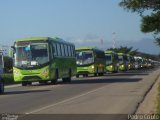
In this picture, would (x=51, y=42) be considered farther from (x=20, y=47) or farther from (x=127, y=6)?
(x=127, y=6)

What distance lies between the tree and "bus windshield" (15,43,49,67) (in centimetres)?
1010

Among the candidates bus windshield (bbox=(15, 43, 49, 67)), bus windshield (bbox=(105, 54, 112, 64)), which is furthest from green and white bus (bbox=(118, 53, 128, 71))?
bus windshield (bbox=(15, 43, 49, 67))

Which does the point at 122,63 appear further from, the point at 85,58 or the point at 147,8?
the point at 147,8

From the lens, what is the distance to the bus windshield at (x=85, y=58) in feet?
184

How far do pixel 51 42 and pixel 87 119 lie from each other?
885 inches

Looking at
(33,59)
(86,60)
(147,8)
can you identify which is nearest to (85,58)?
(86,60)

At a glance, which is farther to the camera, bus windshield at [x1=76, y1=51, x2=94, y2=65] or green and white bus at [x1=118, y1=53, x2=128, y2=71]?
green and white bus at [x1=118, y1=53, x2=128, y2=71]

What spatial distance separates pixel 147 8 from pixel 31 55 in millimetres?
12557

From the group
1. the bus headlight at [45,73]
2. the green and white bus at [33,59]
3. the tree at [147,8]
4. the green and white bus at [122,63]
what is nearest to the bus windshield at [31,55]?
the green and white bus at [33,59]

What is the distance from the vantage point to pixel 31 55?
122 ft

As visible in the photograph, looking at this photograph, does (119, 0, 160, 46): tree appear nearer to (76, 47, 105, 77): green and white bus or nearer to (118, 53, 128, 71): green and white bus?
(76, 47, 105, 77): green and white bus

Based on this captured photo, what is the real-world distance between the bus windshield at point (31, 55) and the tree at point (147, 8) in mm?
10099

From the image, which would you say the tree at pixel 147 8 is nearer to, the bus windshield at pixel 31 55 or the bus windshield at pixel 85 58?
the bus windshield at pixel 31 55

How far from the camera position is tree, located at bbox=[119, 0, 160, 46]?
85.0 ft
